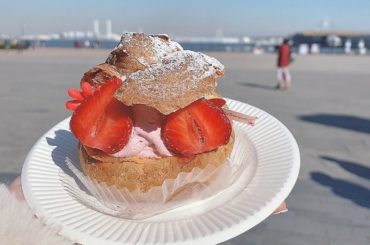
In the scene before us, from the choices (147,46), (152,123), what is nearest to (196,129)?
(152,123)

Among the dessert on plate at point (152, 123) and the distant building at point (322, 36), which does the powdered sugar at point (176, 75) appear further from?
the distant building at point (322, 36)

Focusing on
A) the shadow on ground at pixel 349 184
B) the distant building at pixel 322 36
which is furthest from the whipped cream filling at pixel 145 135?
the distant building at pixel 322 36

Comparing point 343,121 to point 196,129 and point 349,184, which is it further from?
point 196,129

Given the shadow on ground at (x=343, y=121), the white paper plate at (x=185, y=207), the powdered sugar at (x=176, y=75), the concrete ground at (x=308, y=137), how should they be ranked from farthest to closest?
the shadow on ground at (x=343, y=121), the concrete ground at (x=308, y=137), the powdered sugar at (x=176, y=75), the white paper plate at (x=185, y=207)

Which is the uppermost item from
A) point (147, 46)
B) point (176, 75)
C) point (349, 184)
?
point (147, 46)

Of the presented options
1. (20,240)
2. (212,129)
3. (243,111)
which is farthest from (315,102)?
(20,240)

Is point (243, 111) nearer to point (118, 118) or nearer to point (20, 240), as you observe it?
point (118, 118)

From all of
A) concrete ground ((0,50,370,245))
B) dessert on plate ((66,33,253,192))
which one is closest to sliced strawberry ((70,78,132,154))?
dessert on plate ((66,33,253,192))
